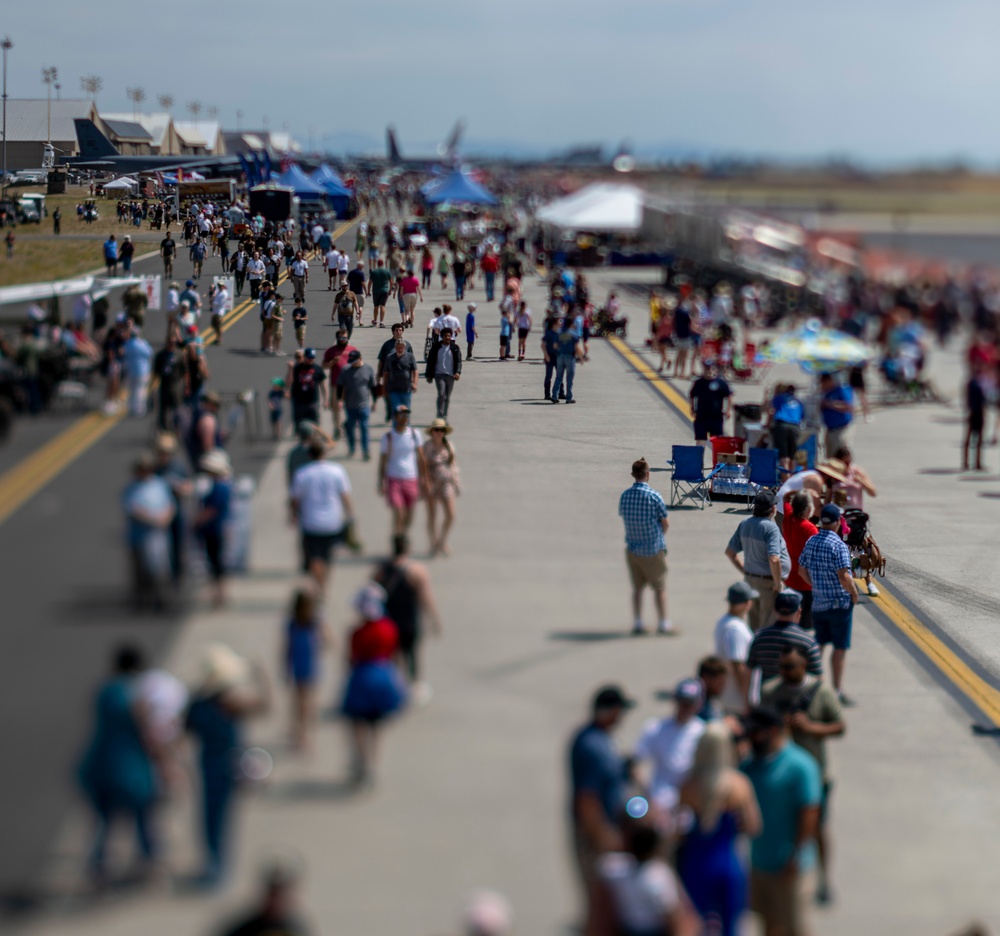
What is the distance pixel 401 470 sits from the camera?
10477 mm

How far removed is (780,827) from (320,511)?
3.64m

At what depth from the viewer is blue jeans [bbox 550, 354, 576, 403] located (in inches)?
604

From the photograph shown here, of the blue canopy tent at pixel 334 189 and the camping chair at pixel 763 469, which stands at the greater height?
the blue canopy tent at pixel 334 189

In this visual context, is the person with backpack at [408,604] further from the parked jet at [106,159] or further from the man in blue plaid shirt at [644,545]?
the parked jet at [106,159]

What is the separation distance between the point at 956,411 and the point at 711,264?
24.5 meters

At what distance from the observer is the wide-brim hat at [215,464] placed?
30.3 ft

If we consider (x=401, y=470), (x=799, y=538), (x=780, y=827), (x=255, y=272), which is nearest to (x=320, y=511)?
(x=401, y=470)

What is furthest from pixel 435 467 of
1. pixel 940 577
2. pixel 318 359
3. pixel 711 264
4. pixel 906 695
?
pixel 711 264

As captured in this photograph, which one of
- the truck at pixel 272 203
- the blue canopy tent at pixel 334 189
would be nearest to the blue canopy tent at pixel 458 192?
the blue canopy tent at pixel 334 189

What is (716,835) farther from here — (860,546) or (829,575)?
(860,546)

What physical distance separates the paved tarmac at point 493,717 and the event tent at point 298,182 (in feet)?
5.90

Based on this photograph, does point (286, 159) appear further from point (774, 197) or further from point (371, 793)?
point (371, 793)

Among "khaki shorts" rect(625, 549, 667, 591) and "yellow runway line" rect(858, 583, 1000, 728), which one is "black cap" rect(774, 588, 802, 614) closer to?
"khaki shorts" rect(625, 549, 667, 591)

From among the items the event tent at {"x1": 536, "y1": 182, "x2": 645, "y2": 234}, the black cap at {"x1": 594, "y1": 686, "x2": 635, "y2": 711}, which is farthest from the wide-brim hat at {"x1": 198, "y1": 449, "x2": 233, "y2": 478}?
the event tent at {"x1": 536, "y1": 182, "x2": 645, "y2": 234}
